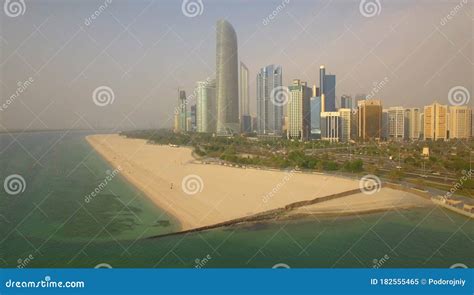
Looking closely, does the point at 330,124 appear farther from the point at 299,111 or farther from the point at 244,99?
the point at 244,99

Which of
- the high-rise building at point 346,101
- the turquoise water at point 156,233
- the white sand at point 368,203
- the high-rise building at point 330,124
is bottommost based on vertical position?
the turquoise water at point 156,233

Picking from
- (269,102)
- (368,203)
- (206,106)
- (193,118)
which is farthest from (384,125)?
(193,118)

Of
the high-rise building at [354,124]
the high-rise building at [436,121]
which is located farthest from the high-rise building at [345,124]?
the high-rise building at [436,121]

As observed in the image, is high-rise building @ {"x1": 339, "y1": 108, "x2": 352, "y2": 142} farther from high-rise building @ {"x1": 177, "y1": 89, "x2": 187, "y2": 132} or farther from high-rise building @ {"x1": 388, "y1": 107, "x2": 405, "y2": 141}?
high-rise building @ {"x1": 177, "y1": 89, "x2": 187, "y2": 132}

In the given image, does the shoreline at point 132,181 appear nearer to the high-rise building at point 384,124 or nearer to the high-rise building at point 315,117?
the high-rise building at point 315,117

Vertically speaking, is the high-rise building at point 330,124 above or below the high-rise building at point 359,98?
below

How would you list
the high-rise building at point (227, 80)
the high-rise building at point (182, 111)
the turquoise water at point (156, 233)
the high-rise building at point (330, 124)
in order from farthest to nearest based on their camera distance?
the high-rise building at point (330, 124), the high-rise building at point (182, 111), the high-rise building at point (227, 80), the turquoise water at point (156, 233)

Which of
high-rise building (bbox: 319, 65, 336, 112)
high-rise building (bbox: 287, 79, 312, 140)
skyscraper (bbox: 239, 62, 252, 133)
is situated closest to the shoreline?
skyscraper (bbox: 239, 62, 252, 133)
